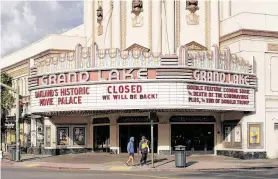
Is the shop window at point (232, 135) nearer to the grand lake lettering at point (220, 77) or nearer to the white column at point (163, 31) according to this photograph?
the grand lake lettering at point (220, 77)

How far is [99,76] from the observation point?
3481cm

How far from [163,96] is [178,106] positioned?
1.16 m

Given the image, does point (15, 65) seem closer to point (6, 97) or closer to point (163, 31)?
point (6, 97)

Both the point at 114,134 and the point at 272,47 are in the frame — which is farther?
the point at 114,134

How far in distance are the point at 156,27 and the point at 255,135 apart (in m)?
11.1

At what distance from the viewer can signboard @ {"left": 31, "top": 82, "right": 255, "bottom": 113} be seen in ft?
111

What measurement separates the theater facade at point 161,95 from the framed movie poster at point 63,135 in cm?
336

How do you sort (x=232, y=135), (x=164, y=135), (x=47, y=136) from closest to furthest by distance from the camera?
(x=232, y=135), (x=164, y=135), (x=47, y=136)

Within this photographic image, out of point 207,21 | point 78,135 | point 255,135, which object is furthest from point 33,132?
point 255,135

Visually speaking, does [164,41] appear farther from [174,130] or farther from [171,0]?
[174,130]

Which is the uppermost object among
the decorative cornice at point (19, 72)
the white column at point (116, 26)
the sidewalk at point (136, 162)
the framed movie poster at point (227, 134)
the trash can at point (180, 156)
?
the white column at point (116, 26)

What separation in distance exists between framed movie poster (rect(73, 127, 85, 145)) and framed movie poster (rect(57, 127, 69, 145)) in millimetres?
641

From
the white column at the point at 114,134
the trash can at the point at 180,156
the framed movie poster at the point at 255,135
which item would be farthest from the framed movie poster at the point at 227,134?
the trash can at the point at 180,156

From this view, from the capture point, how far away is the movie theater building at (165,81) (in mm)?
34344
